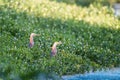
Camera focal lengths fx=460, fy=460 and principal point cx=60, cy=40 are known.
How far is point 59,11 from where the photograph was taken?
15.8 m

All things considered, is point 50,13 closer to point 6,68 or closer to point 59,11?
point 59,11

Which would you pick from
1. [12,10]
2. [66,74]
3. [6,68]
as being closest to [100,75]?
[66,74]

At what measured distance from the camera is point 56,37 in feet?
39.7

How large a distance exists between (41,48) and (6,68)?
4.67 meters

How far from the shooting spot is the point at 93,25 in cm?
1486

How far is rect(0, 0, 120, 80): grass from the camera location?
31.7ft

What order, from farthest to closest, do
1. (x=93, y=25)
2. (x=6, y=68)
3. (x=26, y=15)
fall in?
(x=93, y=25)
(x=26, y=15)
(x=6, y=68)

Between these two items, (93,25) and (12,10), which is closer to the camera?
(12,10)

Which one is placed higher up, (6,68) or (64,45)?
(6,68)

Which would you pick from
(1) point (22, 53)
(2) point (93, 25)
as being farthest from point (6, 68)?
(2) point (93, 25)

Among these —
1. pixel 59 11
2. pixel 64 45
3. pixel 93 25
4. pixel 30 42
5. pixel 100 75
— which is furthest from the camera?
pixel 59 11

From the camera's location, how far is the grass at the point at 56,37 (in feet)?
31.7

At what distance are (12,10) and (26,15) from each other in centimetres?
45

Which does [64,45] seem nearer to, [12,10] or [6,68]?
[12,10]
